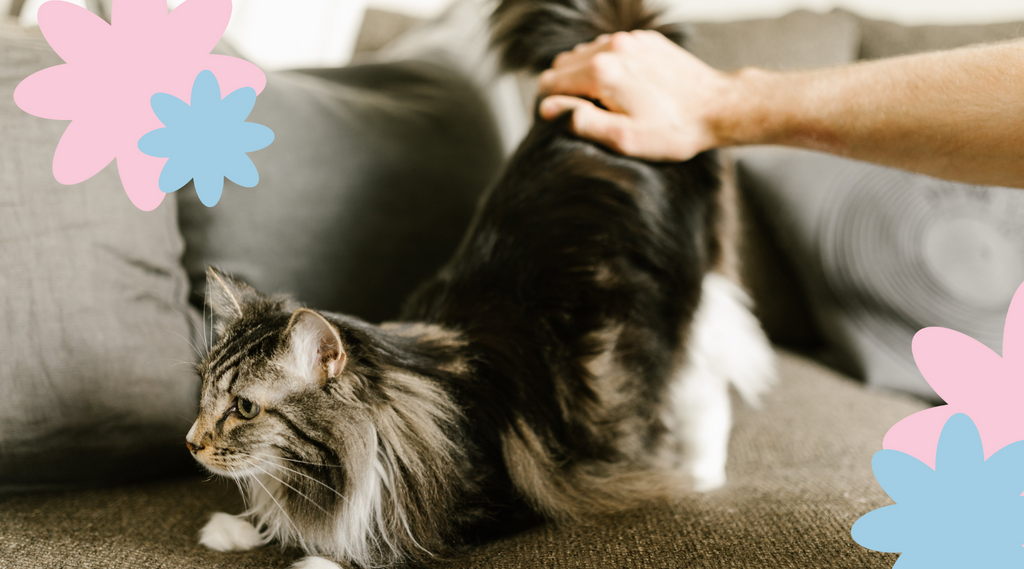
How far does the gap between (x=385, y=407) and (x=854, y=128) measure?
84cm

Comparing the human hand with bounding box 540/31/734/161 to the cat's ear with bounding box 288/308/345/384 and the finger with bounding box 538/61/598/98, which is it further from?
the cat's ear with bounding box 288/308/345/384

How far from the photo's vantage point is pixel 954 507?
0.53m

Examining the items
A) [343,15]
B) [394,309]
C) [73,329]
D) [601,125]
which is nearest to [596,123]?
[601,125]

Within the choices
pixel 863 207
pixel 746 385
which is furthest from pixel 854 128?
pixel 746 385

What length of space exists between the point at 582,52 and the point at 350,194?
567 mm

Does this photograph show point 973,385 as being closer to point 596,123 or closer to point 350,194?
point 596,123

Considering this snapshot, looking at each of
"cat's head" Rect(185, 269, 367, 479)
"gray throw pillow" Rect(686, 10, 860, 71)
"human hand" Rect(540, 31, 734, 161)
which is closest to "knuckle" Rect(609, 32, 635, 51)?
"human hand" Rect(540, 31, 734, 161)

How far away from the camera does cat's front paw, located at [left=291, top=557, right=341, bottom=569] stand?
0.72 meters

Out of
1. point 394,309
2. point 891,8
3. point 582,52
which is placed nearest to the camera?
point 582,52

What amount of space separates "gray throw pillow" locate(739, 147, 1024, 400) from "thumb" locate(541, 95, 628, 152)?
2.19 feet

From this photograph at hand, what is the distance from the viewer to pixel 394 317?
4.14ft

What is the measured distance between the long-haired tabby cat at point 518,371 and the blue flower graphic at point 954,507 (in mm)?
399

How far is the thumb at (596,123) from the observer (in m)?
1.05

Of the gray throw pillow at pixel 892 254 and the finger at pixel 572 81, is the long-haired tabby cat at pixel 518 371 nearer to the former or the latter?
the finger at pixel 572 81
